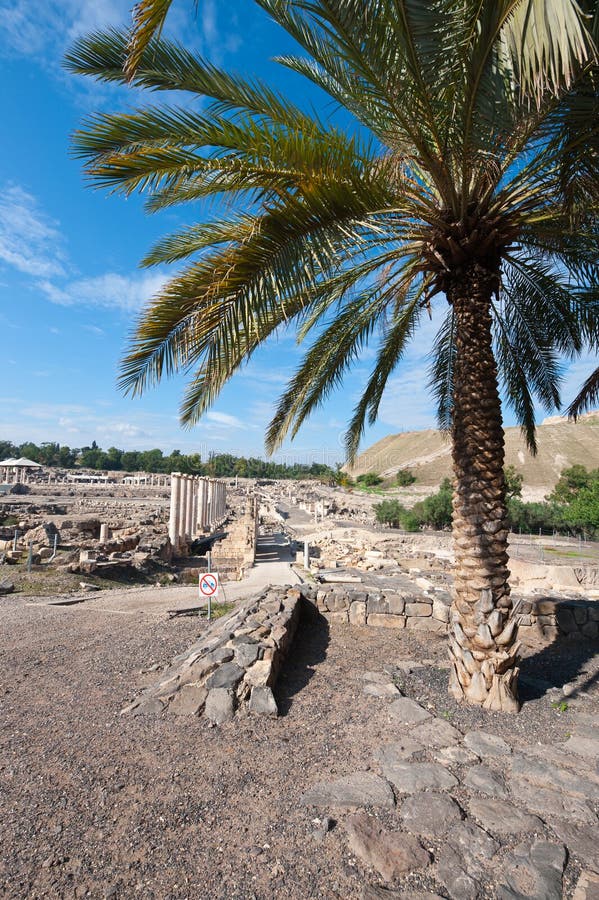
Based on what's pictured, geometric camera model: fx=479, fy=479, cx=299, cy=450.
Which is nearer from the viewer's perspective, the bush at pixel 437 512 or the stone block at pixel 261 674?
the stone block at pixel 261 674

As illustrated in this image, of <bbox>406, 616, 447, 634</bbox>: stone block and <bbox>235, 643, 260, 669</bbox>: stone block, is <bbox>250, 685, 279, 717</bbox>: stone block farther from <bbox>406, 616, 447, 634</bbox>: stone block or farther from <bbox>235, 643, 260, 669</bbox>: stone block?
<bbox>406, 616, 447, 634</bbox>: stone block

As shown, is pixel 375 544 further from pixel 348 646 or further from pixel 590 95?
pixel 590 95

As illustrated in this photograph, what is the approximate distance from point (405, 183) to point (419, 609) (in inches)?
229

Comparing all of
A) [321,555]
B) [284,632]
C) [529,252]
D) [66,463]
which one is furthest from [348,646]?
[66,463]

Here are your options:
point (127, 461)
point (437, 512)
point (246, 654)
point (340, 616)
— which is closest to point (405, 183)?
point (246, 654)

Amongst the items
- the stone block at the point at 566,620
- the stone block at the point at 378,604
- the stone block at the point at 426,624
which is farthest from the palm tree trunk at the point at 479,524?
the stone block at the point at 566,620

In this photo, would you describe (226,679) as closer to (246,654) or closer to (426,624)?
(246,654)

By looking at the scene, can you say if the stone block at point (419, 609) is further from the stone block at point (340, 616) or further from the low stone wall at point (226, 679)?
the low stone wall at point (226, 679)

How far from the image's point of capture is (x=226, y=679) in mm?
4465

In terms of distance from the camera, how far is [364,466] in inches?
5335

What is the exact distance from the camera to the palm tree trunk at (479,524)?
445 cm

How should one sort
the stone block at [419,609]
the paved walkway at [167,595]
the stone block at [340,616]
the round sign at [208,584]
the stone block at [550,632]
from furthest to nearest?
the paved walkway at [167,595] < the round sign at [208,584] < the stone block at [340,616] < the stone block at [419,609] < the stone block at [550,632]

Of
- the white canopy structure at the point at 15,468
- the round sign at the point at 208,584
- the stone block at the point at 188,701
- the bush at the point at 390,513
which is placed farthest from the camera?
the white canopy structure at the point at 15,468

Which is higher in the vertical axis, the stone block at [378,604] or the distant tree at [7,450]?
the distant tree at [7,450]
